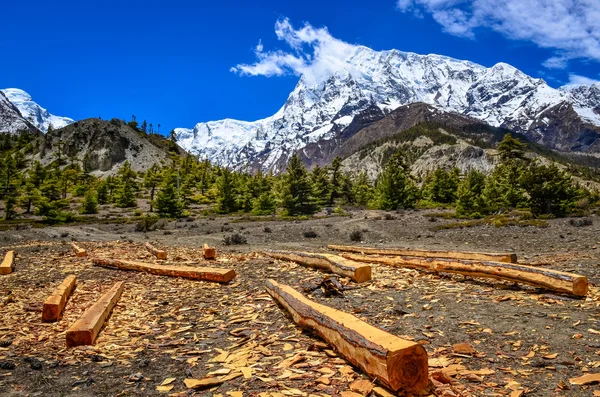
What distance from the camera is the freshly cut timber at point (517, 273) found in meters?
6.50

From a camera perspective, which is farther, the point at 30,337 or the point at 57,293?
the point at 57,293

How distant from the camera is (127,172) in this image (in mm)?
86375

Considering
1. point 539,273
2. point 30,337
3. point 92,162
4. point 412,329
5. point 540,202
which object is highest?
point 92,162

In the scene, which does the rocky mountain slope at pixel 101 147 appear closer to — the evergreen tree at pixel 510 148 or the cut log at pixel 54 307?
the evergreen tree at pixel 510 148

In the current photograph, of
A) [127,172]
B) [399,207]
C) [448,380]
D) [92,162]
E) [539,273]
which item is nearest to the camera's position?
[448,380]

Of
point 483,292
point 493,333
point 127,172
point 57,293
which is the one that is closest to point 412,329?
point 493,333

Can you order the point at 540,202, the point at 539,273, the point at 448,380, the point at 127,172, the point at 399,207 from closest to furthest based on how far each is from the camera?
the point at 448,380 → the point at 539,273 → the point at 540,202 → the point at 399,207 → the point at 127,172

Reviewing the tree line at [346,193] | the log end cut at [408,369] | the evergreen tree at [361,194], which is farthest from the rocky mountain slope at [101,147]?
the log end cut at [408,369]

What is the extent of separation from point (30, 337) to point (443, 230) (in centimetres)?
2446

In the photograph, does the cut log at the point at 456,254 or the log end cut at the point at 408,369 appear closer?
the log end cut at the point at 408,369

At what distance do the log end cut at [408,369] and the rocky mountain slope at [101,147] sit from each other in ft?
433

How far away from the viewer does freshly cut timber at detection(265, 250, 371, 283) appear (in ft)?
27.9

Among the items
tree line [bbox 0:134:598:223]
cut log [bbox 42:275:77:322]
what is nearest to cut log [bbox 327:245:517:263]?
cut log [bbox 42:275:77:322]

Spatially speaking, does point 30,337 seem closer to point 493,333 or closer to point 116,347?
point 116,347
